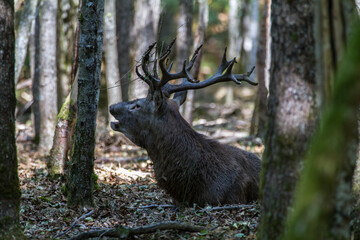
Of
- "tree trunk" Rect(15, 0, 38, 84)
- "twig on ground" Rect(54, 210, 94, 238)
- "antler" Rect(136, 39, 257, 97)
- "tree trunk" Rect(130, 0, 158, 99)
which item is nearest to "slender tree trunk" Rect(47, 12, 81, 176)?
"antler" Rect(136, 39, 257, 97)

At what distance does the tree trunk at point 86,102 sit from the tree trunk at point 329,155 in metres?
4.04

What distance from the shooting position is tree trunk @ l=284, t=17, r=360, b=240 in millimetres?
2539

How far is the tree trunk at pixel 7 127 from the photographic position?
425 centimetres

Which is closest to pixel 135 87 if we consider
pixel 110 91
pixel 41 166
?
pixel 110 91

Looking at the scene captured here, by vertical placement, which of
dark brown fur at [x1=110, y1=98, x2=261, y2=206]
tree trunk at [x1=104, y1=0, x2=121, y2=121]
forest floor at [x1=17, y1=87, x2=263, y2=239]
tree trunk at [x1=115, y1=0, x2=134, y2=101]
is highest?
tree trunk at [x1=115, y1=0, x2=134, y2=101]

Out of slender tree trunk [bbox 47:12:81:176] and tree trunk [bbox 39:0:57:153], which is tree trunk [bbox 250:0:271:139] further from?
slender tree trunk [bbox 47:12:81:176]

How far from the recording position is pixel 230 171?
734cm

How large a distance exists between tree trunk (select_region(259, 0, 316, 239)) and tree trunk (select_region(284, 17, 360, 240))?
2.80 ft

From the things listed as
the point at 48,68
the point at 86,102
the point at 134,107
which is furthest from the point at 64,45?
the point at 86,102

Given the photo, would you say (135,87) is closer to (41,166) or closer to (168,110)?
(41,166)

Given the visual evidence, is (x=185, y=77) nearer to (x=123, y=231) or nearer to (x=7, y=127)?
(x=123, y=231)

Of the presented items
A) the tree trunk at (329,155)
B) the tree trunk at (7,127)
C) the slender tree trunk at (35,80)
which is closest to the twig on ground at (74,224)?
the tree trunk at (7,127)

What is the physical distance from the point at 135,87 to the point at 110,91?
1.47m

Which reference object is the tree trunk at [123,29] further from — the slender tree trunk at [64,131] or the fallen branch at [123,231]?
the fallen branch at [123,231]
